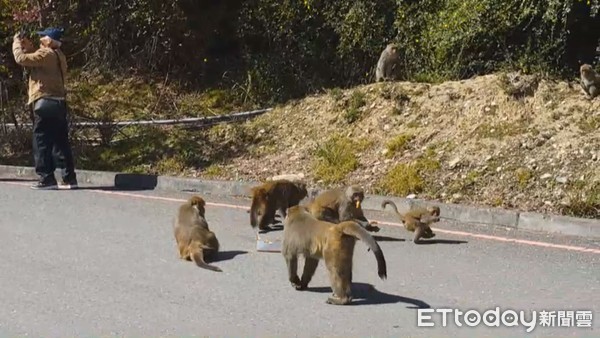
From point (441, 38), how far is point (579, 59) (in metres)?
2.17

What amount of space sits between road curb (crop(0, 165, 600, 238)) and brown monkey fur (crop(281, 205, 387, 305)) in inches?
138

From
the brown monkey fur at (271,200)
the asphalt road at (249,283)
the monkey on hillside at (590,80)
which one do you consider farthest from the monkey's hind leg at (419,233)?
the monkey on hillside at (590,80)

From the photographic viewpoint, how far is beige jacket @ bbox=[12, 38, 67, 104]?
13016 mm

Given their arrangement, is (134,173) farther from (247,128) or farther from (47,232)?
(47,232)

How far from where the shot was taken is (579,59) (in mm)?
15125

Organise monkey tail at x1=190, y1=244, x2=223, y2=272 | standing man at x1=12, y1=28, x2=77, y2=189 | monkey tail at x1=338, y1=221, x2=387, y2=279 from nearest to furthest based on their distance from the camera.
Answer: monkey tail at x1=338, y1=221, x2=387, y2=279 < monkey tail at x1=190, y1=244, x2=223, y2=272 < standing man at x1=12, y1=28, x2=77, y2=189

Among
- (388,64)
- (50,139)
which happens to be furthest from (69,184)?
(388,64)

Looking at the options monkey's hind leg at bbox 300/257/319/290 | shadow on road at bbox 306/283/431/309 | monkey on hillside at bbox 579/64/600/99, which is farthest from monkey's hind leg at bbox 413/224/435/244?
monkey on hillside at bbox 579/64/600/99

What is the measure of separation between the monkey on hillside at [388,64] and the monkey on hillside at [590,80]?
11.7 ft

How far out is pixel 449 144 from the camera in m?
13.0

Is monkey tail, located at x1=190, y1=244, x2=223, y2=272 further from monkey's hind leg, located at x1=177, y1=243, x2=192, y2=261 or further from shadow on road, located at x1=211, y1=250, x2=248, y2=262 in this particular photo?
shadow on road, located at x1=211, y1=250, x2=248, y2=262

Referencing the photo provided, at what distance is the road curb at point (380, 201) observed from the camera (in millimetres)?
10523

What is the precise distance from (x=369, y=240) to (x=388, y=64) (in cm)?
902

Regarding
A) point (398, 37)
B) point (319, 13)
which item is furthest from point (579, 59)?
point (319, 13)
